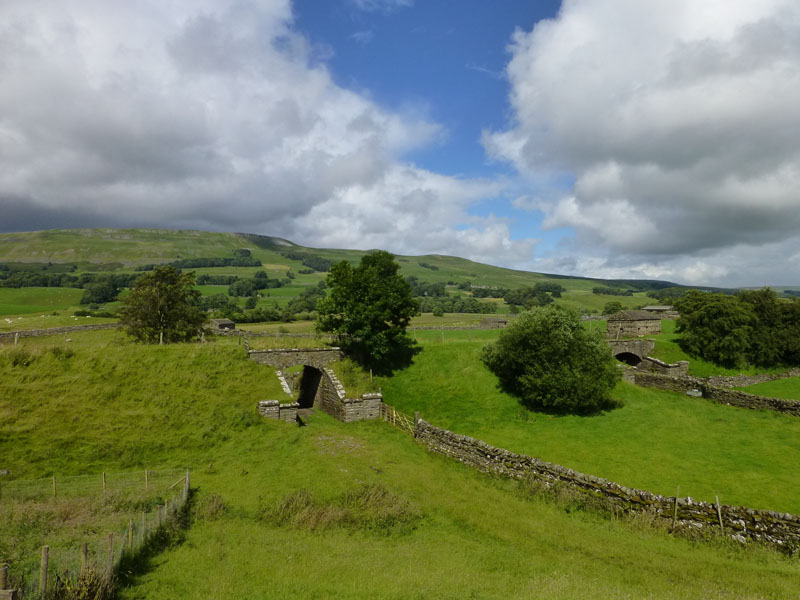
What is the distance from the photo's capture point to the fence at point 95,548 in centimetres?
764

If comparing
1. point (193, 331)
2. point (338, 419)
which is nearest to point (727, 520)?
point (338, 419)

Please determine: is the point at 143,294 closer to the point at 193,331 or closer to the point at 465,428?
the point at 193,331

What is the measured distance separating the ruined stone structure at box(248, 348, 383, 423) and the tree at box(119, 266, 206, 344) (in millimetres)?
10264

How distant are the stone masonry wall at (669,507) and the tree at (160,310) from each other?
29.4m

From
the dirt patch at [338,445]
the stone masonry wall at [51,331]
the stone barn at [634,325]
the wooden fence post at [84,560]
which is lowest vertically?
the dirt patch at [338,445]

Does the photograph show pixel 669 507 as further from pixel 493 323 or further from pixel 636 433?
pixel 493 323

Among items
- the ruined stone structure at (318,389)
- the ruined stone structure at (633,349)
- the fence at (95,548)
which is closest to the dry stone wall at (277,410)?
the ruined stone structure at (318,389)

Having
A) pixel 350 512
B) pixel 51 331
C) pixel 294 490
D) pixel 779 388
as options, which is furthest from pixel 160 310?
pixel 779 388

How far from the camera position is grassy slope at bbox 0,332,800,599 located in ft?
32.6

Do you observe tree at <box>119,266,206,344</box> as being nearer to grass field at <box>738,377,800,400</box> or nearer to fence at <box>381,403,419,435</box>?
fence at <box>381,403,419,435</box>

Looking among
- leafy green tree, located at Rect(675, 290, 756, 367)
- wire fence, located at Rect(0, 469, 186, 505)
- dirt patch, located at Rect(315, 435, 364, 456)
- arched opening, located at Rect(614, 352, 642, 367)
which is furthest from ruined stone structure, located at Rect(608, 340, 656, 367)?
wire fence, located at Rect(0, 469, 186, 505)

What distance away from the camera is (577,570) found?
35.8 ft

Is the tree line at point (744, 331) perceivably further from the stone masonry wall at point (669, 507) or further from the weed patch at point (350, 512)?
the weed patch at point (350, 512)

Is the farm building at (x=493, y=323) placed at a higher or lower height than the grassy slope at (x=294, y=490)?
higher
